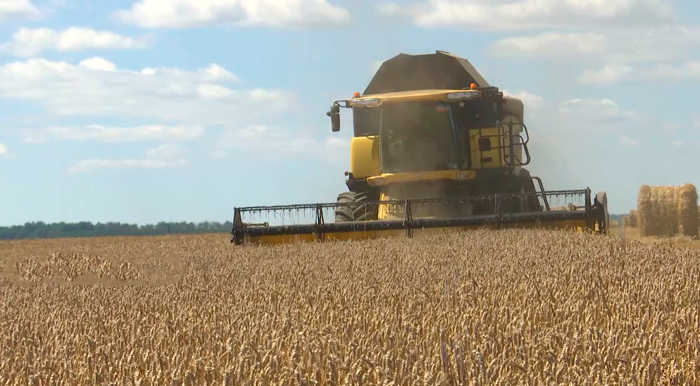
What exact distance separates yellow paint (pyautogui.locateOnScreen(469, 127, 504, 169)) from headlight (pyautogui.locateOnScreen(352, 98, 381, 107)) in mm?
1467

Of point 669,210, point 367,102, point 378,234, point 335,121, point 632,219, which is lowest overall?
point 378,234

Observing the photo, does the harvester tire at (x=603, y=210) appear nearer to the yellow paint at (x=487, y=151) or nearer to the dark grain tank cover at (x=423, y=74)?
the yellow paint at (x=487, y=151)

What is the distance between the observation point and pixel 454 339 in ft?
13.6

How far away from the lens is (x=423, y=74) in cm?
1545

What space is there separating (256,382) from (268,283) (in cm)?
401

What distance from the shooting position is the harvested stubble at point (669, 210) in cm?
1894

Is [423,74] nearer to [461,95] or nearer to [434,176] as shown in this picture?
[461,95]

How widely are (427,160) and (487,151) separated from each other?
0.90 meters

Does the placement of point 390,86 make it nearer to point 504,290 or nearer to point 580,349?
point 504,290

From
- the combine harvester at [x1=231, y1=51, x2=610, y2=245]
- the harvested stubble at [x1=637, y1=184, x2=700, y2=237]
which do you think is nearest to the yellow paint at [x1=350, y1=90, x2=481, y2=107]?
the combine harvester at [x1=231, y1=51, x2=610, y2=245]

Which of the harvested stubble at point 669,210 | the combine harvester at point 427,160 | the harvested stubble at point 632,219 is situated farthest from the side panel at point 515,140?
the harvested stubble at point 632,219

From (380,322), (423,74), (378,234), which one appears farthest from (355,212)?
(380,322)

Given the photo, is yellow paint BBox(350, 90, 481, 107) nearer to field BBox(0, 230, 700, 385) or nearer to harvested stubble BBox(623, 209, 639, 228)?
field BBox(0, 230, 700, 385)

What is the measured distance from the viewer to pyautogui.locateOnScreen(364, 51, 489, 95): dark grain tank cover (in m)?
15.3
